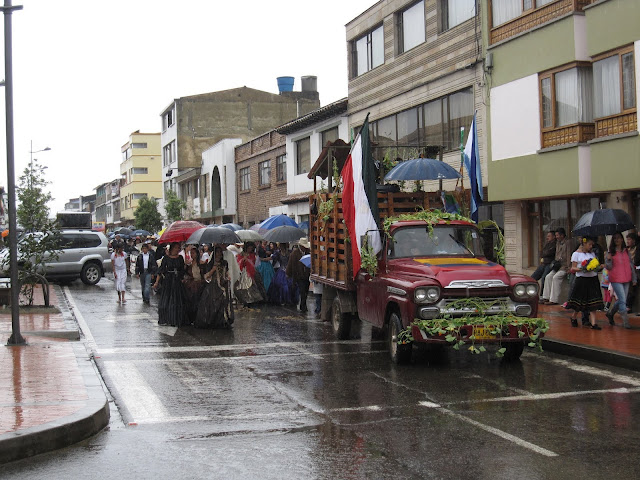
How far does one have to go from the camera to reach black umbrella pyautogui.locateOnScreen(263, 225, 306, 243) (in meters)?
21.7

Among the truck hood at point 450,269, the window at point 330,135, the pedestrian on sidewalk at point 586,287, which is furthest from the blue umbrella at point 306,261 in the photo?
the window at point 330,135

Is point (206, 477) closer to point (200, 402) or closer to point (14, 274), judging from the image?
point (200, 402)

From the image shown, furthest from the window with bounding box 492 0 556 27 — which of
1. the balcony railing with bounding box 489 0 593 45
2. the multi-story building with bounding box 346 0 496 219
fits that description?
the multi-story building with bounding box 346 0 496 219

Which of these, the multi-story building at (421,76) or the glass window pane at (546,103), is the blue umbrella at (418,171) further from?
the glass window pane at (546,103)

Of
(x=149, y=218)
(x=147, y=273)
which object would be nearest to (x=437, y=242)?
(x=147, y=273)

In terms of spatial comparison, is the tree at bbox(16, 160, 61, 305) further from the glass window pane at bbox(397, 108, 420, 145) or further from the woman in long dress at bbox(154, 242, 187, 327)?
the glass window pane at bbox(397, 108, 420, 145)

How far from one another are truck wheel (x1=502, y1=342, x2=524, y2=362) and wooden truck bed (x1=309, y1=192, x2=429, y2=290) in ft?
9.84

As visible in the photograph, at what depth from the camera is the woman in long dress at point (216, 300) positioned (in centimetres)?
1595

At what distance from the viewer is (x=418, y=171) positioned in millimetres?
13672

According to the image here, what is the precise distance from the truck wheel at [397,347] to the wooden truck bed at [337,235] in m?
2.10

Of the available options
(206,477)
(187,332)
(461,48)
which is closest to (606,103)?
(461,48)

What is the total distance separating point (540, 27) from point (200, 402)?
45.5 feet

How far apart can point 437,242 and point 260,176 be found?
33.9 meters

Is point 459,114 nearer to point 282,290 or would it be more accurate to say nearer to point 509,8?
point 509,8
